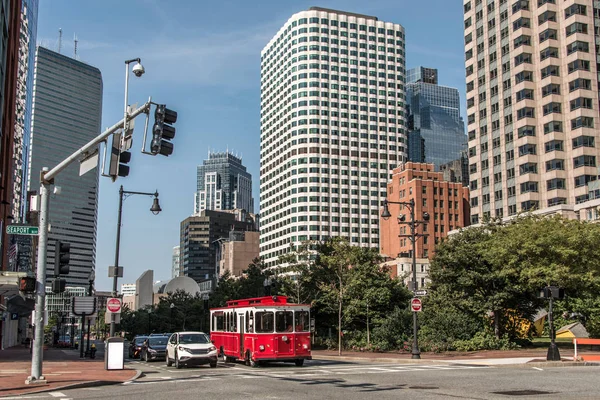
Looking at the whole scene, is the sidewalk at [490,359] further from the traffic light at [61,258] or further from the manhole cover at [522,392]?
the traffic light at [61,258]

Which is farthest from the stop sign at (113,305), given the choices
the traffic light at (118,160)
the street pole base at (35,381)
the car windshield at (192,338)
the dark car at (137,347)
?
the dark car at (137,347)

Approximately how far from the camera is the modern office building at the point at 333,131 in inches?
7372

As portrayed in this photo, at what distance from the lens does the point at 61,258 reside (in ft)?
69.9

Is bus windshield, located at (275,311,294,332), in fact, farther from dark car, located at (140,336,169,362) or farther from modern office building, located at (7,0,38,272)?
modern office building, located at (7,0,38,272)

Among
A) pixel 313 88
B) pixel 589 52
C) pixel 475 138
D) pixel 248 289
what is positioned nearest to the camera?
pixel 248 289

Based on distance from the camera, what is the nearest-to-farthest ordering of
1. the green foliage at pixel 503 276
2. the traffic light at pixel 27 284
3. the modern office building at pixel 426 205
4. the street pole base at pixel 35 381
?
→ 1. the traffic light at pixel 27 284
2. the street pole base at pixel 35 381
3. the green foliage at pixel 503 276
4. the modern office building at pixel 426 205

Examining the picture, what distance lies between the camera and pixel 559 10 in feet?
360

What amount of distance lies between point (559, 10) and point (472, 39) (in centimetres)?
1829

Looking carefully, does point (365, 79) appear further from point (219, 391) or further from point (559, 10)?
point (219, 391)

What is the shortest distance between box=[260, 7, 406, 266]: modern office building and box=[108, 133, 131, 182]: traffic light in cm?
16453

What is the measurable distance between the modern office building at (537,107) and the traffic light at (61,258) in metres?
88.9

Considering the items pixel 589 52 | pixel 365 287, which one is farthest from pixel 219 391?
pixel 589 52

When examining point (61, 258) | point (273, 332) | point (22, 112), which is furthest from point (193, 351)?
point (22, 112)

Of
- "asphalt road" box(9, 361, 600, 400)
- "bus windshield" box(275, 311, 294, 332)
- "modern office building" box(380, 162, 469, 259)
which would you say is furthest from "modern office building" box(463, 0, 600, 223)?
"asphalt road" box(9, 361, 600, 400)
